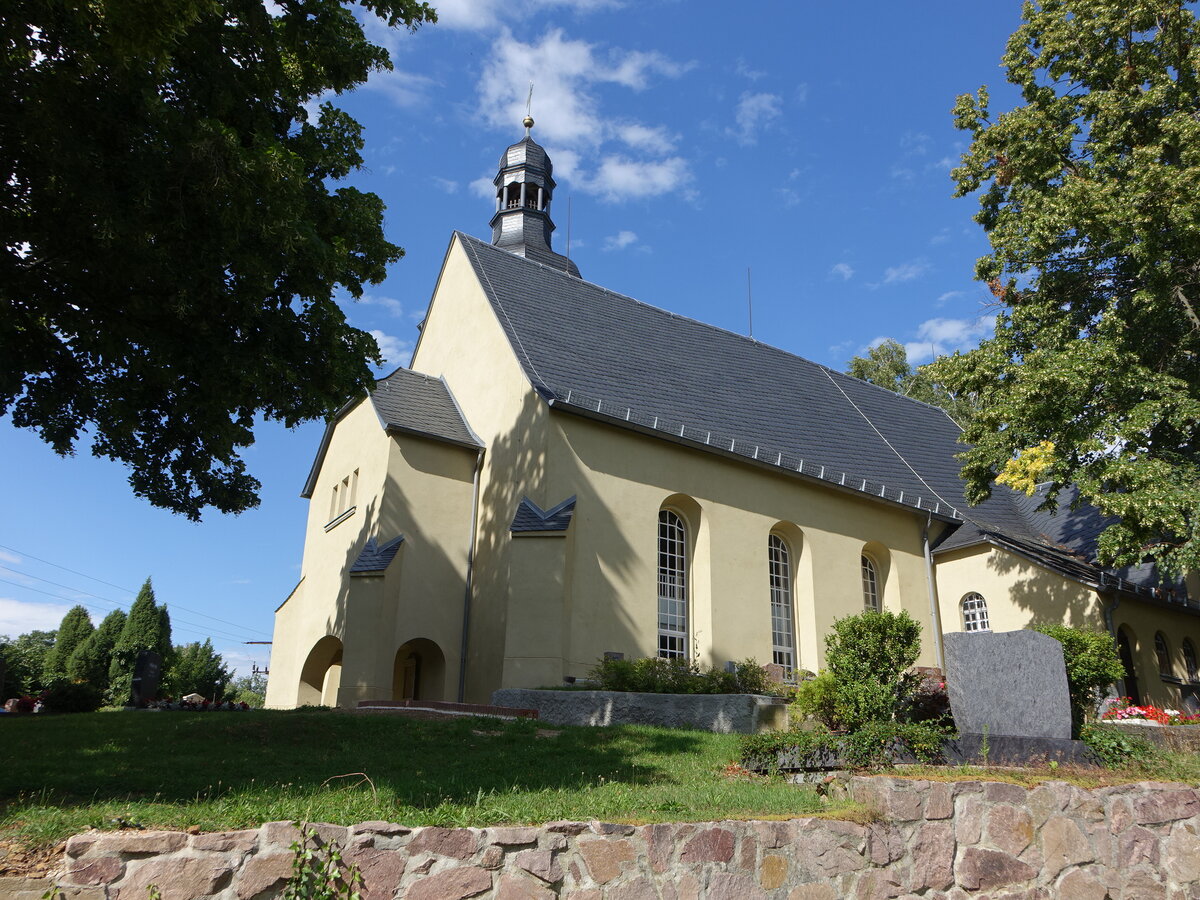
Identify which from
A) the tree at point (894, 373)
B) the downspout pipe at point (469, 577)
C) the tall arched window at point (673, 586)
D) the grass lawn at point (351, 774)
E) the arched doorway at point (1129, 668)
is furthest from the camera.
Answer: the tree at point (894, 373)

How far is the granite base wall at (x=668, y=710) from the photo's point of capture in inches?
521

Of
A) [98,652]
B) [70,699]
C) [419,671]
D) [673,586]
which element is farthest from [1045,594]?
[98,652]

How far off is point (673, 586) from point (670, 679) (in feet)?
12.2

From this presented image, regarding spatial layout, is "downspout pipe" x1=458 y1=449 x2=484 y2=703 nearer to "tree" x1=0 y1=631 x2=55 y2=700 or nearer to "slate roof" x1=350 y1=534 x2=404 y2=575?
"slate roof" x1=350 y1=534 x2=404 y2=575

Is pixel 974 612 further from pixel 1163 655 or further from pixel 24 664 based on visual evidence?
pixel 24 664

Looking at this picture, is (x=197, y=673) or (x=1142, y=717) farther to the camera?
(x=197, y=673)

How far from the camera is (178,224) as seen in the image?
9617 mm

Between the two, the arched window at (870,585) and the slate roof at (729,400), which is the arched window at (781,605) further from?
the arched window at (870,585)

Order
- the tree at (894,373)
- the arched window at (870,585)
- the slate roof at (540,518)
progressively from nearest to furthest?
the slate roof at (540,518) < the arched window at (870,585) < the tree at (894,373)

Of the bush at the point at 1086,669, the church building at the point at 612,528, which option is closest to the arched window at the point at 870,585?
the church building at the point at 612,528

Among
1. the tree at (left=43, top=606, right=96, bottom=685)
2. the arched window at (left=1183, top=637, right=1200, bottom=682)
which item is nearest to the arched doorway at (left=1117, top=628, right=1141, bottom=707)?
the arched window at (left=1183, top=637, right=1200, bottom=682)

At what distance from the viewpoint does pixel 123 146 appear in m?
9.47

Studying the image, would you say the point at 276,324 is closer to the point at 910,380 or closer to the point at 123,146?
the point at 123,146

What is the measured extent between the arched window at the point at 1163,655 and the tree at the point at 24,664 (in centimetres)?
2487
